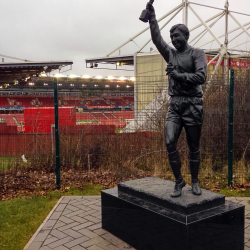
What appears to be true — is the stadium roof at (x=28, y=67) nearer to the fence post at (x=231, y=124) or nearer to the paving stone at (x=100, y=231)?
the fence post at (x=231, y=124)

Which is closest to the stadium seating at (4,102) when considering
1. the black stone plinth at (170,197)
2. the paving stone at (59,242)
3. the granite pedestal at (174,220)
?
the paving stone at (59,242)

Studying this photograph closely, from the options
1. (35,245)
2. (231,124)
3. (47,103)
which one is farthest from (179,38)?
(47,103)

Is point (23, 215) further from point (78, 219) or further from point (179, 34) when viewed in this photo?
point (179, 34)

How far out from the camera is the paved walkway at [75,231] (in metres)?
4.16

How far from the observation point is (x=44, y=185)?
7.43 m

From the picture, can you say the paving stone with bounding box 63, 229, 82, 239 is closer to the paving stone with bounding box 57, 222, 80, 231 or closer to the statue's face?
the paving stone with bounding box 57, 222, 80, 231

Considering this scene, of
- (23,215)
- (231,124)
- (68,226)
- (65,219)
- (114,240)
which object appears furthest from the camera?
(231,124)

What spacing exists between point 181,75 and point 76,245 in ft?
9.19

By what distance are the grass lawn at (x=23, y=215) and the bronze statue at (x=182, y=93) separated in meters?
2.60

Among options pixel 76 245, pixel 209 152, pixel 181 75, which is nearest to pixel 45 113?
pixel 209 152

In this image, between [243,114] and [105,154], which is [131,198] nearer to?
[105,154]

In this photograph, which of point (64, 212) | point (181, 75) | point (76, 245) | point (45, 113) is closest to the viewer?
point (181, 75)

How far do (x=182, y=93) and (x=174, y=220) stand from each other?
1658mm

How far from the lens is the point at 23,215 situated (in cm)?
556
